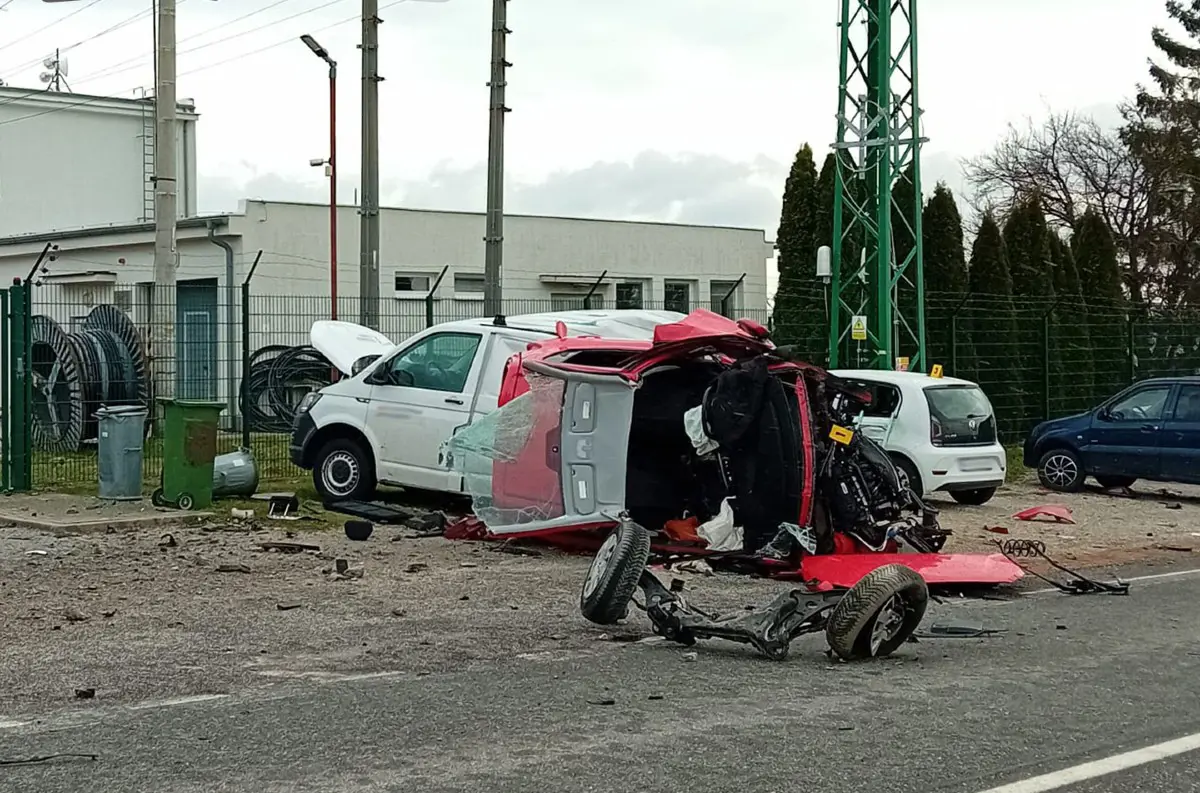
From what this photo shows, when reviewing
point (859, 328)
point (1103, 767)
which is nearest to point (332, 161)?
point (859, 328)

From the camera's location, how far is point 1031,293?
2839cm

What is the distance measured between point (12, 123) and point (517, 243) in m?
20.8

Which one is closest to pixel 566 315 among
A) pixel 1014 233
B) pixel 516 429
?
pixel 516 429

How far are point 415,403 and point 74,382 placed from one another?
5579mm

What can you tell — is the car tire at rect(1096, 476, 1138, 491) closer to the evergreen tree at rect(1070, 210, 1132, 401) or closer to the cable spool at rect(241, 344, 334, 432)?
the evergreen tree at rect(1070, 210, 1132, 401)

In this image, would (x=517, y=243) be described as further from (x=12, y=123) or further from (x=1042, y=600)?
(x=1042, y=600)

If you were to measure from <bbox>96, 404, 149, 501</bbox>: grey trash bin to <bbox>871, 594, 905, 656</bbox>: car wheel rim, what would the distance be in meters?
8.88

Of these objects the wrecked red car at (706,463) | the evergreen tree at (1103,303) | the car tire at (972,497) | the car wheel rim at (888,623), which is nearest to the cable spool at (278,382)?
the wrecked red car at (706,463)

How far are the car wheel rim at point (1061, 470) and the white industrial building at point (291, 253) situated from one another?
5090 mm

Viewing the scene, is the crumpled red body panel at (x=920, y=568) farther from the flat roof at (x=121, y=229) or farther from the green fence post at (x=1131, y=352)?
the flat roof at (x=121, y=229)

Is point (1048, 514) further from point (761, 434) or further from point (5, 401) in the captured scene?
point (5, 401)

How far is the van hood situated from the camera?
16062 mm

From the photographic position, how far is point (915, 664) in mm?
7926

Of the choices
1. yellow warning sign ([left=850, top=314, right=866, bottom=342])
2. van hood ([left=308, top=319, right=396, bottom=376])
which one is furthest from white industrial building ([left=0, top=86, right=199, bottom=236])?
van hood ([left=308, top=319, right=396, bottom=376])
